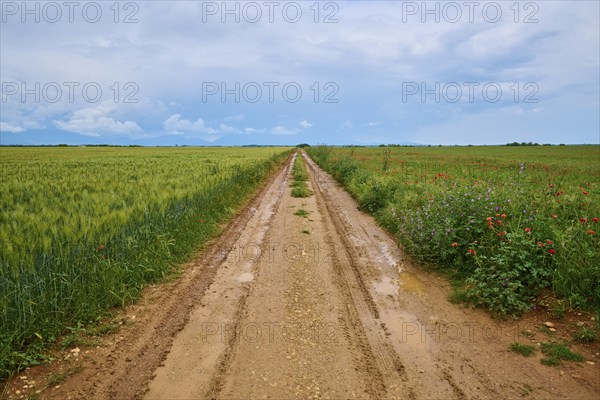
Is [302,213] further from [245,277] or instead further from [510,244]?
[510,244]

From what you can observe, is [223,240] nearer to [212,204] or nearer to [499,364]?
[212,204]

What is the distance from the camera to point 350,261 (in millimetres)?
6906

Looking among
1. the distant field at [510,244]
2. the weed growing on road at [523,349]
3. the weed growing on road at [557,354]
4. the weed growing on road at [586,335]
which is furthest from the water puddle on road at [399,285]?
the weed growing on road at [586,335]

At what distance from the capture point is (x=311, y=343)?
404 centimetres

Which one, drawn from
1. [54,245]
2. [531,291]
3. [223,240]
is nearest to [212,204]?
[223,240]

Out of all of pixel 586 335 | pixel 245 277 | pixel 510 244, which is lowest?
pixel 586 335

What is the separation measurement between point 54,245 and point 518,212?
7.41 meters

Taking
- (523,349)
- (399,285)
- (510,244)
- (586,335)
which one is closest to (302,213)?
(399,285)

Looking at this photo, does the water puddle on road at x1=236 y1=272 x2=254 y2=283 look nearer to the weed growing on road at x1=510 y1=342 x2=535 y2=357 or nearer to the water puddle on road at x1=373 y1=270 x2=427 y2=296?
the water puddle on road at x1=373 y1=270 x2=427 y2=296

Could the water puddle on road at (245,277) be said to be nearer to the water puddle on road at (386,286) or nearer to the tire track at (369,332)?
the tire track at (369,332)

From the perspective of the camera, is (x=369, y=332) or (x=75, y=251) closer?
(x=369, y=332)

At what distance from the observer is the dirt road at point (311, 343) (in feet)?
11.1

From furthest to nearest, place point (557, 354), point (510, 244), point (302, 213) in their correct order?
point (302, 213) < point (510, 244) < point (557, 354)

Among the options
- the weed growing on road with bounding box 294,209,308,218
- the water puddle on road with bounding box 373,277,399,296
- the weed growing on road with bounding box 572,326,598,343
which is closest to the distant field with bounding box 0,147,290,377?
the weed growing on road with bounding box 294,209,308,218
